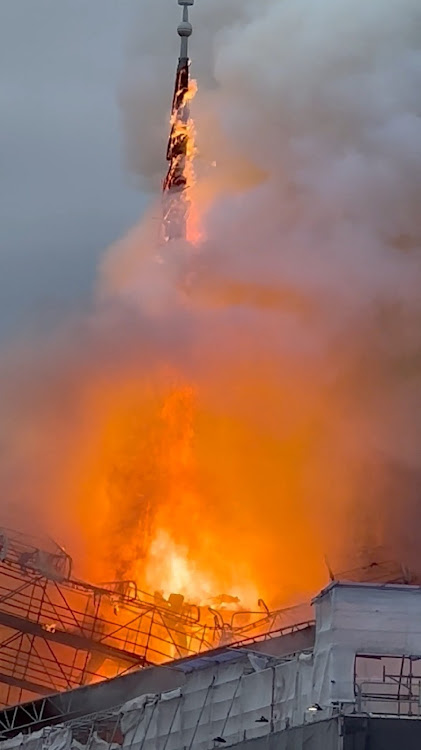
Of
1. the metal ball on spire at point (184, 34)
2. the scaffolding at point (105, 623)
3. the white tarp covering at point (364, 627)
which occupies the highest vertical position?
the metal ball on spire at point (184, 34)

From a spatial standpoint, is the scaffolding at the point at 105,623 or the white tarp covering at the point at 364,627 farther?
the scaffolding at the point at 105,623

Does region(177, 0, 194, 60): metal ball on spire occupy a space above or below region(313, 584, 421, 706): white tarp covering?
above

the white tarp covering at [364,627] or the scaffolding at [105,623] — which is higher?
the scaffolding at [105,623]

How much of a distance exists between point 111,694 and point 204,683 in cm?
1167

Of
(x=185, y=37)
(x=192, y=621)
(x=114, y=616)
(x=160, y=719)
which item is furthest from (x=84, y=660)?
(x=185, y=37)

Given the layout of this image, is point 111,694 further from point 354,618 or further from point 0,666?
point 354,618

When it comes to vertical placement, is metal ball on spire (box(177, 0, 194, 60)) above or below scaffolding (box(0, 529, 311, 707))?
above

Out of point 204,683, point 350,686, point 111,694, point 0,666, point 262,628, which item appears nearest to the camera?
point 350,686

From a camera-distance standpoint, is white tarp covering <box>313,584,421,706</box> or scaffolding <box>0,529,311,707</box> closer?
white tarp covering <box>313,584,421,706</box>

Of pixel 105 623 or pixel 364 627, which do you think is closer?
pixel 364 627

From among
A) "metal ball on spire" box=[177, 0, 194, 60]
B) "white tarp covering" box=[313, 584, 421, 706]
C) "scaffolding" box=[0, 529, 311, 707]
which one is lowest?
"white tarp covering" box=[313, 584, 421, 706]

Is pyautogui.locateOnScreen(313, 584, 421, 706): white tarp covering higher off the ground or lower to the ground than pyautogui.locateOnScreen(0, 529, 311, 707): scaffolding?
lower

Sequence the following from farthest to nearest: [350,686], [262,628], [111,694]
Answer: [262,628] < [111,694] < [350,686]

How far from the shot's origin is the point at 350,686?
138 ft
